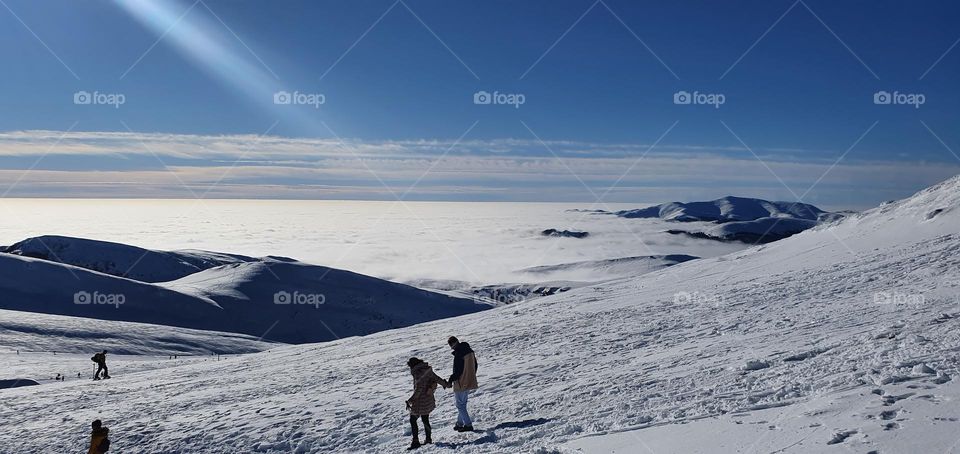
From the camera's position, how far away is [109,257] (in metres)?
175

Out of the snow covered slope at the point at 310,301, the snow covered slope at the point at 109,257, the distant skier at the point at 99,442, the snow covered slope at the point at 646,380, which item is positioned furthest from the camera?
the snow covered slope at the point at 109,257

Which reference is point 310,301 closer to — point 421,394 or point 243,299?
point 243,299

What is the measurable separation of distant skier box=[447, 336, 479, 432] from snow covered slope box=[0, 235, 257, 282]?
170102mm

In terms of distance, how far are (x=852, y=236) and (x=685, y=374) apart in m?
26.0

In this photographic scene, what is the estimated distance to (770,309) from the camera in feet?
66.3

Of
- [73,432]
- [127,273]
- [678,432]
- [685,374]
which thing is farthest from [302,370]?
[127,273]

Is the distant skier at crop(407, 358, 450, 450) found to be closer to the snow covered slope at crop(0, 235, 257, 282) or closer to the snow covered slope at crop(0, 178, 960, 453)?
the snow covered slope at crop(0, 178, 960, 453)

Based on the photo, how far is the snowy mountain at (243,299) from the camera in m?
93.1

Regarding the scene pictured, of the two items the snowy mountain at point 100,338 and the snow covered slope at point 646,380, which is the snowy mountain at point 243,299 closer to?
the snowy mountain at point 100,338

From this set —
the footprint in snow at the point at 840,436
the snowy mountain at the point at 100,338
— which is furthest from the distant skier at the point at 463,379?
the snowy mountain at the point at 100,338

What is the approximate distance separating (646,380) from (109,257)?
192 metres

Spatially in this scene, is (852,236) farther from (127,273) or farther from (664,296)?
(127,273)

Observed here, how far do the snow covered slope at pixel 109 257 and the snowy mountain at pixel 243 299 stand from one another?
40.4 metres

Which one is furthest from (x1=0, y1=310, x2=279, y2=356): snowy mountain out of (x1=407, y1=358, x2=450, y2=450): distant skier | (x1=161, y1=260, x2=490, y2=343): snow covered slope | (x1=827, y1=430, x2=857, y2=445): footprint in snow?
(x1=827, y1=430, x2=857, y2=445): footprint in snow
